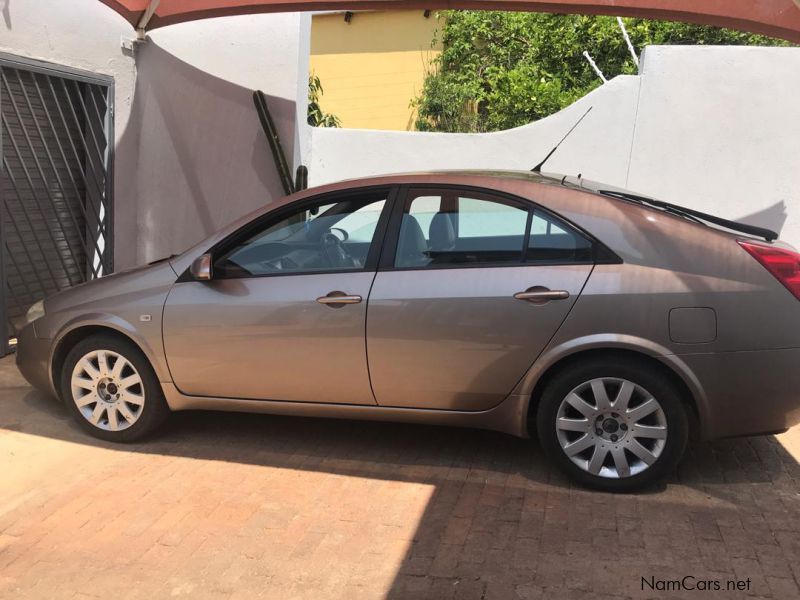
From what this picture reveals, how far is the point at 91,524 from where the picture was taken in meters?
4.00

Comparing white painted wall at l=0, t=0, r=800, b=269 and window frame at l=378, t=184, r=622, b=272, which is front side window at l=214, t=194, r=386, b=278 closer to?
window frame at l=378, t=184, r=622, b=272

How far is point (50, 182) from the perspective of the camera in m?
7.49

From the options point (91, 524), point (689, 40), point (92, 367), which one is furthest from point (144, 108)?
point (689, 40)

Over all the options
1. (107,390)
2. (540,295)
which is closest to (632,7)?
(540,295)

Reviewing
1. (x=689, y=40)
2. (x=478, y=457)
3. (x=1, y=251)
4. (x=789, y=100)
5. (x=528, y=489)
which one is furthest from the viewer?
(x=689, y=40)

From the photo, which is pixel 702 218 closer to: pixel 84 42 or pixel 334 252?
pixel 334 252

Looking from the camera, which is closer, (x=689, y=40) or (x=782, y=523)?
(x=782, y=523)

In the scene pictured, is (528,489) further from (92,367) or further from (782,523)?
(92,367)

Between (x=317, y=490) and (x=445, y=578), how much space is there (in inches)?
43.1

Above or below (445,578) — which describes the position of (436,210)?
above

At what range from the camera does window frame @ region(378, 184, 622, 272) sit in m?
4.21

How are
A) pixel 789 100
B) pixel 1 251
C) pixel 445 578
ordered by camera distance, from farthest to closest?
pixel 789 100 → pixel 1 251 → pixel 445 578

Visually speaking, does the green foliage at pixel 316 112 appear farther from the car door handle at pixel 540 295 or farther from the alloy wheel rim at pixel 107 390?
the car door handle at pixel 540 295

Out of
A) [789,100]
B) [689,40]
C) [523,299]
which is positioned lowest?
[523,299]
